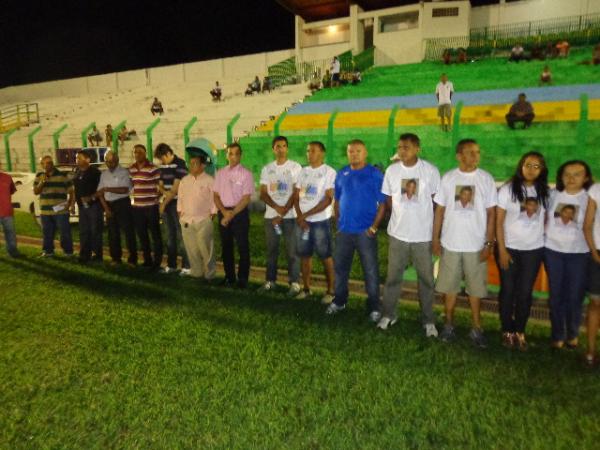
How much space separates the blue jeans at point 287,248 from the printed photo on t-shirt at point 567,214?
2927 mm

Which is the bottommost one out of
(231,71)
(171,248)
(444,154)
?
(171,248)

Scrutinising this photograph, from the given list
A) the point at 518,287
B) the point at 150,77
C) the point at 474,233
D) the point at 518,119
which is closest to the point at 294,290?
the point at 474,233

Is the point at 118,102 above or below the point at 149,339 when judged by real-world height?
above

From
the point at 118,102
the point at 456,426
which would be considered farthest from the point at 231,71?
the point at 456,426

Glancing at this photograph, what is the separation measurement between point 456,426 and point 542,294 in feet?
9.91

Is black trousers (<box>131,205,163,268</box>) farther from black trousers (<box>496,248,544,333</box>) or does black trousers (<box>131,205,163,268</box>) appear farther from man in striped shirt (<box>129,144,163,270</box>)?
black trousers (<box>496,248,544,333</box>)

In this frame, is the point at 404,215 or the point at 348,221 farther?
the point at 348,221

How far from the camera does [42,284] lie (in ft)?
20.7

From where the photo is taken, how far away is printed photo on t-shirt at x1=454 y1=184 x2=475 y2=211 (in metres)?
4.09

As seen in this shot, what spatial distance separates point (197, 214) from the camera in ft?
20.4

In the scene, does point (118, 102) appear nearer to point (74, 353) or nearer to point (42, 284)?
point (42, 284)

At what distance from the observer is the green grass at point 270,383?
2.92 m

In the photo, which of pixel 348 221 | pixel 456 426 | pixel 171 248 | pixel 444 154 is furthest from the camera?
pixel 444 154

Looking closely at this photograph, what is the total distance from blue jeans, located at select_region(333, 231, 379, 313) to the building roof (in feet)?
88.1
